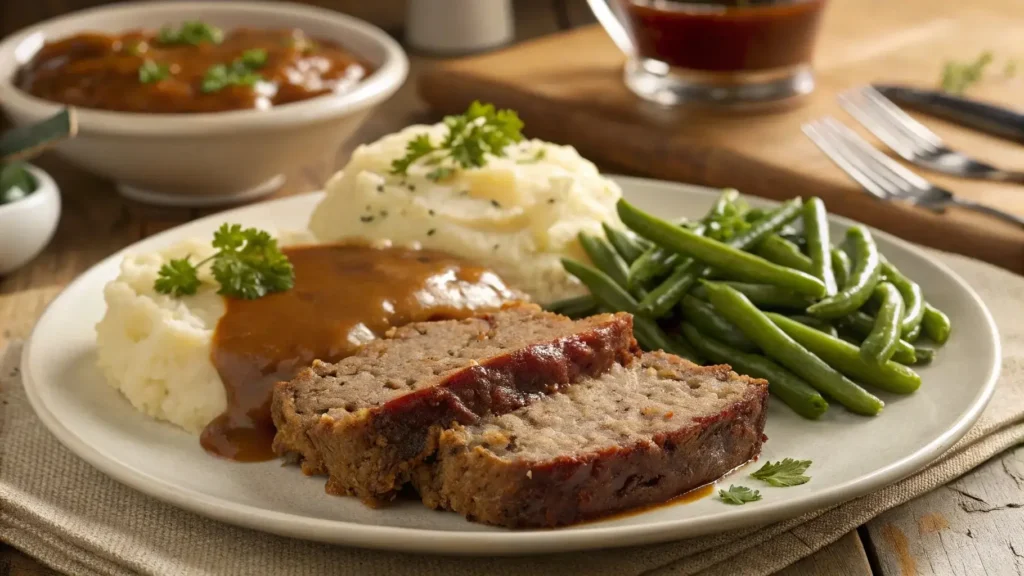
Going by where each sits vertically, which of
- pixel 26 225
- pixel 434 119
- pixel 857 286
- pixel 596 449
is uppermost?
pixel 596 449

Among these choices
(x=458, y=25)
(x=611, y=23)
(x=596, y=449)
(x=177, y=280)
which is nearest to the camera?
(x=596, y=449)

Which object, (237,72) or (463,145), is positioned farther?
(237,72)

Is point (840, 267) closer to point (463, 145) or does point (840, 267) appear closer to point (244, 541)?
point (463, 145)

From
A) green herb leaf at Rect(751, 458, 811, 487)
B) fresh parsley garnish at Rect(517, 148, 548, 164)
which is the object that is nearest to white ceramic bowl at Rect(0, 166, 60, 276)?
fresh parsley garnish at Rect(517, 148, 548, 164)

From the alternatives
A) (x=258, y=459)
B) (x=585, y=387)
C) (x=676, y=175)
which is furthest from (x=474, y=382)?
(x=676, y=175)

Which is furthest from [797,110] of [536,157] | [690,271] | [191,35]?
[191,35]

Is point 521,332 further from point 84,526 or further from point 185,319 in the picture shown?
point 84,526

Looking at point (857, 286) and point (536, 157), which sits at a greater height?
point (857, 286)
